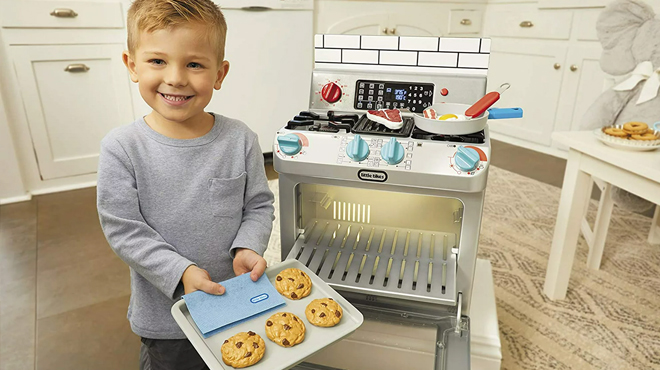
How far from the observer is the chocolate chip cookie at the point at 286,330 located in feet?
1.97

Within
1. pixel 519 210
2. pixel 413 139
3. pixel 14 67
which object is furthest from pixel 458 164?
pixel 14 67

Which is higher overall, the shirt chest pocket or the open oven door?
the shirt chest pocket

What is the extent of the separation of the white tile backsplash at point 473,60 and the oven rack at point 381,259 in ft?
1.10

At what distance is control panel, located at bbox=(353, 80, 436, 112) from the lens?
2.96 feet

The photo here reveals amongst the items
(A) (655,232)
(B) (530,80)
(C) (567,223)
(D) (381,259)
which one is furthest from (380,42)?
(B) (530,80)

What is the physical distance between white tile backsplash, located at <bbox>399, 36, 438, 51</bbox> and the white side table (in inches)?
21.9

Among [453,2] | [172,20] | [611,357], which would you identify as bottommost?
[611,357]

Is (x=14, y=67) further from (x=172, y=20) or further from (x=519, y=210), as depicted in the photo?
(x=519, y=210)

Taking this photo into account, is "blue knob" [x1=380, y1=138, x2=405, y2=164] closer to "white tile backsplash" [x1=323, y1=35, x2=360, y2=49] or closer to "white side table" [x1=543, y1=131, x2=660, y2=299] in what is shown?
"white tile backsplash" [x1=323, y1=35, x2=360, y2=49]

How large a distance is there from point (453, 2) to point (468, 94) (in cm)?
Answer: 219

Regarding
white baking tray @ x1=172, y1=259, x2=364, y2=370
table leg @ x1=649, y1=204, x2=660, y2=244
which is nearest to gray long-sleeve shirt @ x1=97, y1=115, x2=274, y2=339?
white baking tray @ x1=172, y1=259, x2=364, y2=370

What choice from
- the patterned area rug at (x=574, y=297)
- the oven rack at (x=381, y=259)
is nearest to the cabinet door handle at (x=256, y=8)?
the patterned area rug at (x=574, y=297)

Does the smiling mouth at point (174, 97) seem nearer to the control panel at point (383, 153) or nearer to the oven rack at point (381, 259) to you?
the control panel at point (383, 153)

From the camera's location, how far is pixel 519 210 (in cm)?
205
